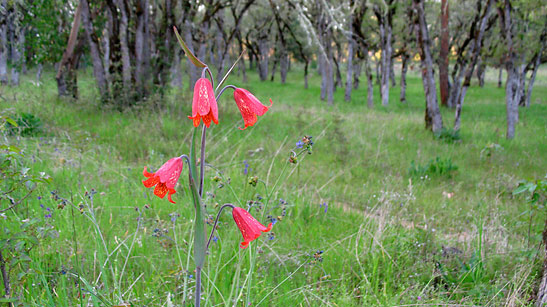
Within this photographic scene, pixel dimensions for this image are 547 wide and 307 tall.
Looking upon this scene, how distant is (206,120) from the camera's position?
3.48ft

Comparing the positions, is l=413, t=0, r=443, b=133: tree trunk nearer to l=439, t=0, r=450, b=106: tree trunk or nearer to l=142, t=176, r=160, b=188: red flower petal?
l=439, t=0, r=450, b=106: tree trunk

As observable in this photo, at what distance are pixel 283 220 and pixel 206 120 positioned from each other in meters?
1.84

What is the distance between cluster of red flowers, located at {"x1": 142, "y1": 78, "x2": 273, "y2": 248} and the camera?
3.39 feet

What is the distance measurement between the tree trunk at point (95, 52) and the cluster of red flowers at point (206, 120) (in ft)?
21.5

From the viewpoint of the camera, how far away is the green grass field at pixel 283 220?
1.81m

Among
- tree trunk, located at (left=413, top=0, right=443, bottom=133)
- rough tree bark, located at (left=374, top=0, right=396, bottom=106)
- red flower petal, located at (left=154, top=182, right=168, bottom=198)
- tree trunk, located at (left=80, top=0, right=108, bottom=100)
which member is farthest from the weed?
rough tree bark, located at (left=374, top=0, right=396, bottom=106)

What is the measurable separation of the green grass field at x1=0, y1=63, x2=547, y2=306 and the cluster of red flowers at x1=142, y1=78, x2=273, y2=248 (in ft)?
0.75

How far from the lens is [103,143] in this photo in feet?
15.4

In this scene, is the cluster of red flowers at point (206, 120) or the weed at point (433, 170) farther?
the weed at point (433, 170)

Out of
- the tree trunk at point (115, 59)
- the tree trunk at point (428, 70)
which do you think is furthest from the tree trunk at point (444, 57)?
the tree trunk at point (115, 59)

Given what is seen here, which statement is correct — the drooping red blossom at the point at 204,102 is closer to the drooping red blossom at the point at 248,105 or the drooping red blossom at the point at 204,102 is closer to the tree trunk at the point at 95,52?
the drooping red blossom at the point at 248,105

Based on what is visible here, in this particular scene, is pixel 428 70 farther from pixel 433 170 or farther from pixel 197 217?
pixel 197 217

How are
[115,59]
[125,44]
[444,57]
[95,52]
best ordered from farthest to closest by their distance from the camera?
A: [444,57], [95,52], [115,59], [125,44]

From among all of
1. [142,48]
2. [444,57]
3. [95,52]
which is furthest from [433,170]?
[444,57]
